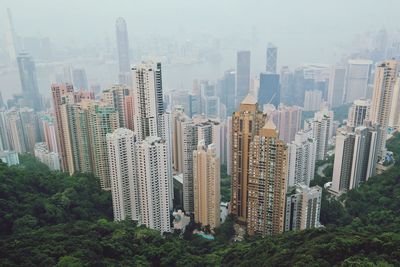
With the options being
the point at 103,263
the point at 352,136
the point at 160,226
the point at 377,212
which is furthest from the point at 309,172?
the point at 103,263

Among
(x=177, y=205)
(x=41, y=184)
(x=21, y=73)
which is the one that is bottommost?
(x=177, y=205)

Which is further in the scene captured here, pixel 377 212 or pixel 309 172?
pixel 309 172

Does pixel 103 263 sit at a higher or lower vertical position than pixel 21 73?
lower

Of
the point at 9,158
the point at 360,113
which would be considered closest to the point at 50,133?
the point at 9,158

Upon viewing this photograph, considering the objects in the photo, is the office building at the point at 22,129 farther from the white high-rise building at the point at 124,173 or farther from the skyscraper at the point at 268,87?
the skyscraper at the point at 268,87

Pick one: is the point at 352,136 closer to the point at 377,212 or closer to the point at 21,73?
the point at 377,212

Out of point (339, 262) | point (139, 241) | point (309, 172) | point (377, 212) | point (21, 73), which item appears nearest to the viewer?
point (339, 262)

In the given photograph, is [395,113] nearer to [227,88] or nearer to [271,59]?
[271,59]

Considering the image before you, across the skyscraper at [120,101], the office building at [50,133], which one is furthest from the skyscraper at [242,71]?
the office building at [50,133]
